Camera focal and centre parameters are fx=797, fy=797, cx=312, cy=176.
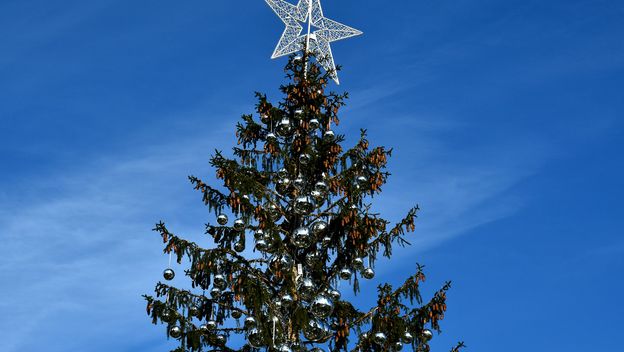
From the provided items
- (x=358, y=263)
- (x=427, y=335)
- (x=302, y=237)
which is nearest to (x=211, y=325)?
(x=302, y=237)

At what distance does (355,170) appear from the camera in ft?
66.5

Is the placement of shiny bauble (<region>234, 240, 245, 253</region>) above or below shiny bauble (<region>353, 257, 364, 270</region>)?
above

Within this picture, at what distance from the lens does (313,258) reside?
1944 centimetres

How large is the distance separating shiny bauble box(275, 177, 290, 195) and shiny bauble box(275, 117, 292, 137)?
4.28 ft

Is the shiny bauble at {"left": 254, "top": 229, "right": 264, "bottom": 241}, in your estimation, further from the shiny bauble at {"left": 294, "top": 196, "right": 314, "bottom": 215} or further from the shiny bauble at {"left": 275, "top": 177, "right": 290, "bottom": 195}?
the shiny bauble at {"left": 275, "top": 177, "right": 290, "bottom": 195}

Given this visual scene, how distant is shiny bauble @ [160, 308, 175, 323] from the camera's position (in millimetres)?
18094

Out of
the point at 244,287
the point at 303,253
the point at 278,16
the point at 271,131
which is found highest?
the point at 278,16

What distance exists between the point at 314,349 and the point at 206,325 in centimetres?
266

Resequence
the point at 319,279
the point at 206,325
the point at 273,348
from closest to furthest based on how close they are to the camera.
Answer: the point at 273,348
the point at 206,325
the point at 319,279

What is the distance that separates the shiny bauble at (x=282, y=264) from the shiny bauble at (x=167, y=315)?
2515mm

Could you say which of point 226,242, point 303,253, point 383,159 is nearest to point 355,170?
point 383,159

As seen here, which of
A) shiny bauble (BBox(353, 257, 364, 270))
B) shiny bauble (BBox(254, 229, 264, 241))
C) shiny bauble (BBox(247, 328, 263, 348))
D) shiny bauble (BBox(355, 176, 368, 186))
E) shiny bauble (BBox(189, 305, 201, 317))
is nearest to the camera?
shiny bauble (BBox(247, 328, 263, 348))

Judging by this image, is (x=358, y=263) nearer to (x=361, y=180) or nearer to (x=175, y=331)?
(x=361, y=180)

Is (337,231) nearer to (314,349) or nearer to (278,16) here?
(314,349)
